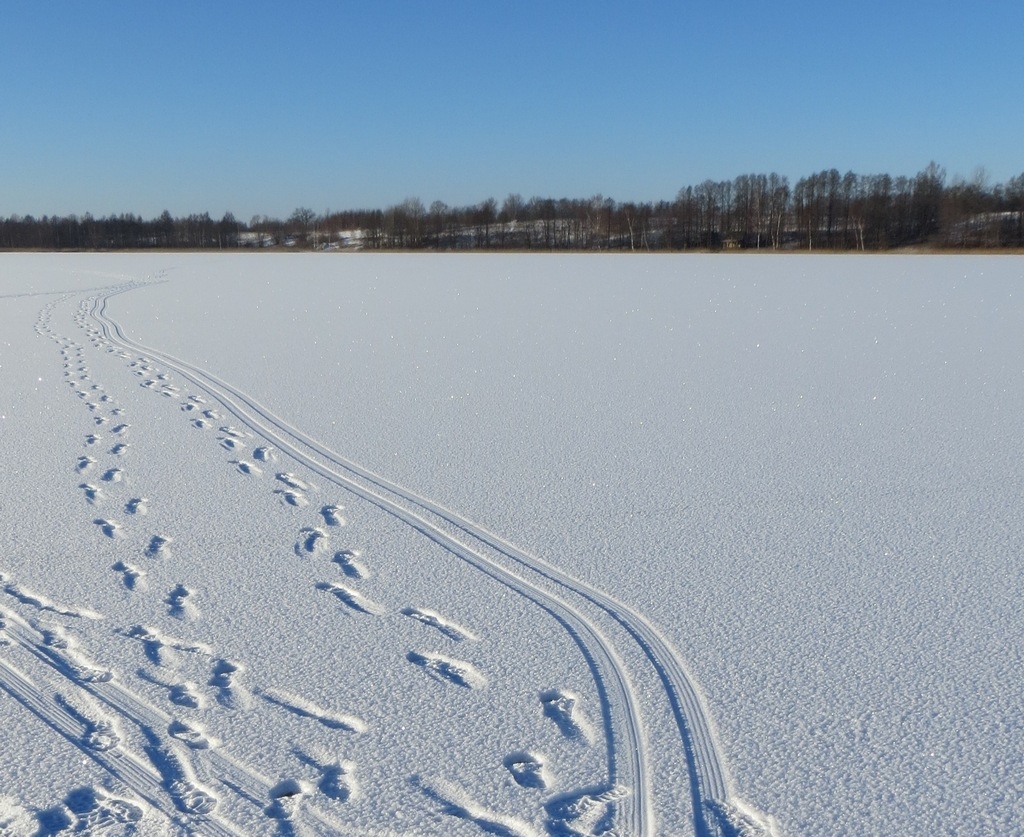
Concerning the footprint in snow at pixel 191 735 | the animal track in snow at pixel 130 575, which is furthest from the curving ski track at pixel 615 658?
the animal track in snow at pixel 130 575

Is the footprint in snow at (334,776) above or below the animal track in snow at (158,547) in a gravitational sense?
below

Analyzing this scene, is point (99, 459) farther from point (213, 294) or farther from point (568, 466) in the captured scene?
point (213, 294)

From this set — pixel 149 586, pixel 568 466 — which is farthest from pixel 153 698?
pixel 568 466

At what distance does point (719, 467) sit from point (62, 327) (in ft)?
35.3

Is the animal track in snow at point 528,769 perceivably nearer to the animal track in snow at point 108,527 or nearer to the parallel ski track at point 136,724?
the parallel ski track at point 136,724

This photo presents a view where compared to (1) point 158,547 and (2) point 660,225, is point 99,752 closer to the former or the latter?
(1) point 158,547

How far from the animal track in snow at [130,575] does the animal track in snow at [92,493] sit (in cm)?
95

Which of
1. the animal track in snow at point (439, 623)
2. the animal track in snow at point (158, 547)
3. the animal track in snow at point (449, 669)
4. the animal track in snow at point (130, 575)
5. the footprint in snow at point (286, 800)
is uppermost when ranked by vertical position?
the animal track in snow at point (158, 547)

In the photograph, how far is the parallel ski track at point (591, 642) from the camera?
7.27 feet

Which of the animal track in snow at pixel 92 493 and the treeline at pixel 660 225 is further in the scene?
the treeline at pixel 660 225

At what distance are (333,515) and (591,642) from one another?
1774mm

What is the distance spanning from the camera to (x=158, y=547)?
12.6 feet

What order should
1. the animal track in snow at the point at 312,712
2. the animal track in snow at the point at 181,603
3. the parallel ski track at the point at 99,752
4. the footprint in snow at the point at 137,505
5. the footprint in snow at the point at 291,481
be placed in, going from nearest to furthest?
the parallel ski track at the point at 99,752 < the animal track in snow at the point at 312,712 < the animal track in snow at the point at 181,603 < the footprint in snow at the point at 137,505 < the footprint in snow at the point at 291,481

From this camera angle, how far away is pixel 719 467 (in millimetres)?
5141
